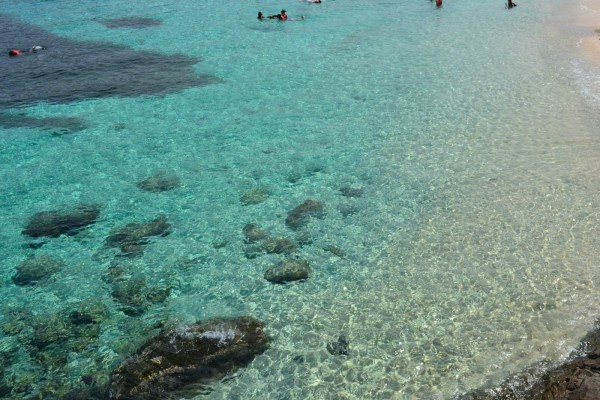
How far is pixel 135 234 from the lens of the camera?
601 inches

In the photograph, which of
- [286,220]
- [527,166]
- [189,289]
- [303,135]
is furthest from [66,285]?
[527,166]

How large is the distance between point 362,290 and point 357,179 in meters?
5.49

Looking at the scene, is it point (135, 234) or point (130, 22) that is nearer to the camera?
point (135, 234)

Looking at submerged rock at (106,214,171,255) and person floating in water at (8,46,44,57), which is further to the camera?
person floating in water at (8,46,44,57)

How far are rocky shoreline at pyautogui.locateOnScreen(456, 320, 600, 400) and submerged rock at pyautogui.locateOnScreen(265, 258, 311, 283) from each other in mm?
4889

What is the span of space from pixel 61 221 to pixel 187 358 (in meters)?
7.90

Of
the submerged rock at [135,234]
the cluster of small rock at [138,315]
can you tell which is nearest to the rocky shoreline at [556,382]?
the cluster of small rock at [138,315]

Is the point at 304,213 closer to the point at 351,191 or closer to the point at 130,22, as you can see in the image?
the point at 351,191

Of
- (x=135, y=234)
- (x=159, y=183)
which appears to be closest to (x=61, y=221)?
(x=135, y=234)

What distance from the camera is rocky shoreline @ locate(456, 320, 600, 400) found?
362 inches

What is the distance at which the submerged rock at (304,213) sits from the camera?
15398mm

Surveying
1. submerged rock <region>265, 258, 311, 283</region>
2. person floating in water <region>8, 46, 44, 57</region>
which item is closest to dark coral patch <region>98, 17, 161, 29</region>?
person floating in water <region>8, 46, 44, 57</region>

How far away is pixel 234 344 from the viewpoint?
1103cm

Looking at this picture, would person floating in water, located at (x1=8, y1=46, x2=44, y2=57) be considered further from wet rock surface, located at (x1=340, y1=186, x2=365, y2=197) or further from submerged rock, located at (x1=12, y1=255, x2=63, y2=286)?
wet rock surface, located at (x1=340, y1=186, x2=365, y2=197)
